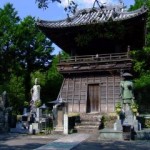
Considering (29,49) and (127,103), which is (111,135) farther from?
(29,49)

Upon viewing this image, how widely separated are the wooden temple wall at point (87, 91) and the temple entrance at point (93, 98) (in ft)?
0.56

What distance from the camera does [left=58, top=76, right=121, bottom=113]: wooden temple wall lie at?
2205 cm

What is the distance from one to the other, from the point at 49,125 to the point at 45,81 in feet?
58.8

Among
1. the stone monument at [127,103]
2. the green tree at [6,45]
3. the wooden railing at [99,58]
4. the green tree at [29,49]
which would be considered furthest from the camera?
the green tree at [29,49]

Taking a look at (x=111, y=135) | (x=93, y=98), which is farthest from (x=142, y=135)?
(x=93, y=98)

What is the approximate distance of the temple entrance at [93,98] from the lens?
74.3 ft

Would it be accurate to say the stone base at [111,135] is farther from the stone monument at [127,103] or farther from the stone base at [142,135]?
the stone monument at [127,103]

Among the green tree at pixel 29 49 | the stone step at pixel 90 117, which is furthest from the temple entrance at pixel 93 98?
the green tree at pixel 29 49

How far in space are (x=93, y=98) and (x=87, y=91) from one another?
2.15 feet

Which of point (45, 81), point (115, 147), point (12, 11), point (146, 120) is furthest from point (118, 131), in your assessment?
point (12, 11)

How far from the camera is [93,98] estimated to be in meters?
22.9

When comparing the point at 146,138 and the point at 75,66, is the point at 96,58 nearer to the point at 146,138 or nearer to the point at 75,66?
the point at 75,66

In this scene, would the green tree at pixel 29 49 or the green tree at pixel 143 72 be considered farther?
the green tree at pixel 29 49

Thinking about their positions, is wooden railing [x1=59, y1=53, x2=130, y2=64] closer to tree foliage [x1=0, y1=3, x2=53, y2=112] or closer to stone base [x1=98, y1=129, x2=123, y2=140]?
stone base [x1=98, y1=129, x2=123, y2=140]
